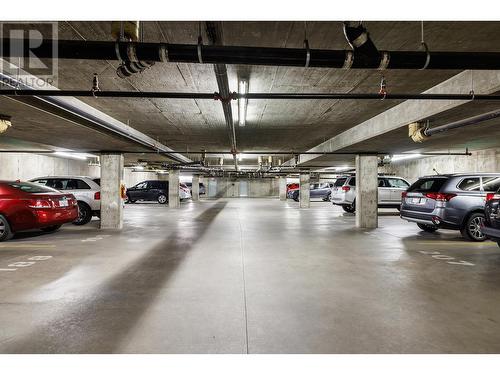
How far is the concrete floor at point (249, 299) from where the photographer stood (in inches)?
89.5

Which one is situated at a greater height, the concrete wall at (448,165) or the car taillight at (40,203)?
the concrete wall at (448,165)

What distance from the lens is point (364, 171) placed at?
32.1 ft

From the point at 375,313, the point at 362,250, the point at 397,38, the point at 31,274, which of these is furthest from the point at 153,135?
the point at 375,313

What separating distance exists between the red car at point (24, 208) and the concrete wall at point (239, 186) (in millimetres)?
31501

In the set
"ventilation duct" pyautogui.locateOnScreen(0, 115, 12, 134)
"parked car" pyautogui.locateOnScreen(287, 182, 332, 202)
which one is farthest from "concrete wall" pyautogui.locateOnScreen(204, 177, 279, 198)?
"ventilation duct" pyautogui.locateOnScreen(0, 115, 12, 134)

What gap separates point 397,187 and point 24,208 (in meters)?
13.5

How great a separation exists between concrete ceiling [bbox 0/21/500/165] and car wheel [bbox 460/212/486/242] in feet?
6.73

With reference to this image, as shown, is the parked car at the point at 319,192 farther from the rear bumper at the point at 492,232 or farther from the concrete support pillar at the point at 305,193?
the rear bumper at the point at 492,232

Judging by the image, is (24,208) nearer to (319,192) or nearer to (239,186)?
(319,192)

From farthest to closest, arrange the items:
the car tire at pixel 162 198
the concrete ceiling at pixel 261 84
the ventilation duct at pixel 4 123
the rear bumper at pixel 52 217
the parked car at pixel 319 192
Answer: the parked car at pixel 319 192
the car tire at pixel 162 198
the rear bumper at pixel 52 217
the ventilation duct at pixel 4 123
the concrete ceiling at pixel 261 84

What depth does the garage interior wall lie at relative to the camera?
43.5 ft

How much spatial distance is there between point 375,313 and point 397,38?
2961mm

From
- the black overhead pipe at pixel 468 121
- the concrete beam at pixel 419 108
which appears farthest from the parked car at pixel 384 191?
the black overhead pipe at pixel 468 121

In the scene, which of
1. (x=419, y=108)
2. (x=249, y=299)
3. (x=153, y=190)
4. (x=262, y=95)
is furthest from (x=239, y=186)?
(x=249, y=299)
